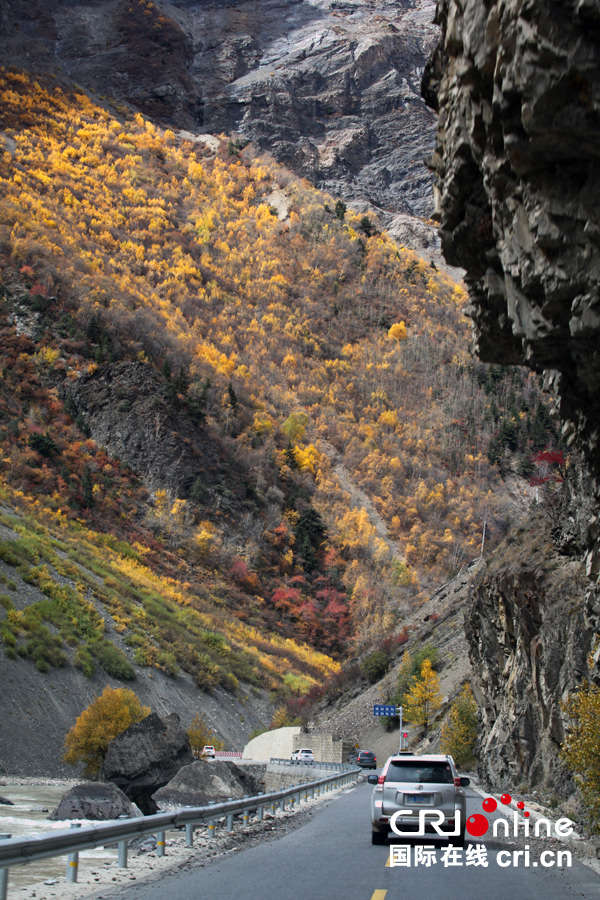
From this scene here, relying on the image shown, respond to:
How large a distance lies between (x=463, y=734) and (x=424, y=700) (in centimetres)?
913

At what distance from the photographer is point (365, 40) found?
189750 millimetres

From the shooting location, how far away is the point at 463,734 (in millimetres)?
29016

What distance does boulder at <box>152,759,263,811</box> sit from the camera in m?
16.7

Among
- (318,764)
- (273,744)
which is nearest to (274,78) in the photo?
(273,744)

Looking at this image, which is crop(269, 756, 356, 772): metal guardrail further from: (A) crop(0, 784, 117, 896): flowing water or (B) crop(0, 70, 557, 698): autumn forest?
(A) crop(0, 784, 117, 896): flowing water

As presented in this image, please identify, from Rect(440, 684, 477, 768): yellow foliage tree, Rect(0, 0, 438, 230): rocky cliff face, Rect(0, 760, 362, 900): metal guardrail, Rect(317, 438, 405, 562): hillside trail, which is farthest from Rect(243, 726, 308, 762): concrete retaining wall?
Rect(0, 0, 438, 230): rocky cliff face

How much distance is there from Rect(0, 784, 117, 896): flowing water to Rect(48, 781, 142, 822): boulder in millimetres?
430

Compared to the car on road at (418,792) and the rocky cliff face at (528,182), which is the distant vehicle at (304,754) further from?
the car on road at (418,792)

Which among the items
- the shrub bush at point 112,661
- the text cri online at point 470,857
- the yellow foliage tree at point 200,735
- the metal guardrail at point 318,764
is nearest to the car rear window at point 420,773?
the text cri online at point 470,857

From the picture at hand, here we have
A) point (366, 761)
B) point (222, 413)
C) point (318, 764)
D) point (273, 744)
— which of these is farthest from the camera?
point (222, 413)

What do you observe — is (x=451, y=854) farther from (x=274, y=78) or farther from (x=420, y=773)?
(x=274, y=78)

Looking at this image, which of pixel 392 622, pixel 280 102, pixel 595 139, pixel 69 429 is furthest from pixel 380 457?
pixel 280 102

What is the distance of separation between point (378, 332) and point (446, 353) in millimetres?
10665

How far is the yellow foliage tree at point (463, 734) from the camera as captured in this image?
95.2 feet
